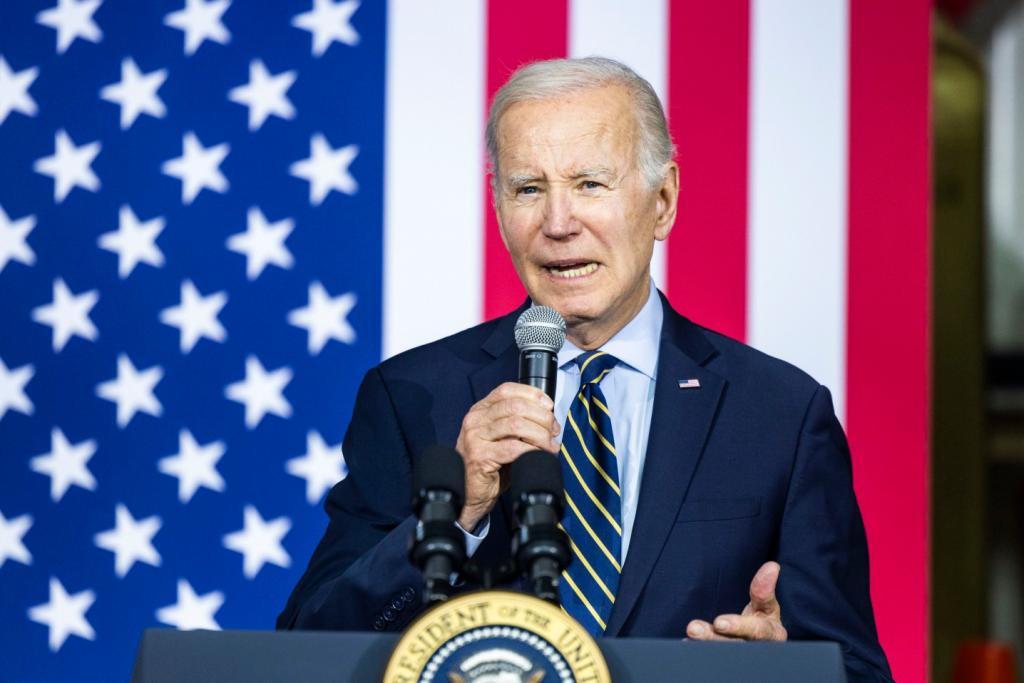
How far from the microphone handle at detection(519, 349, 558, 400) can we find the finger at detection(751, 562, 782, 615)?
12.7 inches

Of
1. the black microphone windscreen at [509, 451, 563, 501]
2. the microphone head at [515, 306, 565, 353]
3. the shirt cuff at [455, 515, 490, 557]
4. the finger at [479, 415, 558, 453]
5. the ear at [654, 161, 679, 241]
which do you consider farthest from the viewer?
the ear at [654, 161, 679, 241]

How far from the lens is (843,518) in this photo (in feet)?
7.13

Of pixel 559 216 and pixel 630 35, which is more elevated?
pixel 630 35

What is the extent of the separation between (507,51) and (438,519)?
1.83 m

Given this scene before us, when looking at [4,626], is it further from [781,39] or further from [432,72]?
[781,39]

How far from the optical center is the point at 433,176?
299 centimetres

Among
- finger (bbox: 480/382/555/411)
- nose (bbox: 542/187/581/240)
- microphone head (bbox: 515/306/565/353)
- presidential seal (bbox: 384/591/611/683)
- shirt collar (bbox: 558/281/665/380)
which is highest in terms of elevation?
nose (bbox: 542/187/581/240)

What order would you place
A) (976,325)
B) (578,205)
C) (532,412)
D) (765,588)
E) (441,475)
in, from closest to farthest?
(441,475), (532,412), (765,588), (578,205), (976,325)

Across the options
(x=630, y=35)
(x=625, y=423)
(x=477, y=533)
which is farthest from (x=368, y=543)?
(x=630, y=35)

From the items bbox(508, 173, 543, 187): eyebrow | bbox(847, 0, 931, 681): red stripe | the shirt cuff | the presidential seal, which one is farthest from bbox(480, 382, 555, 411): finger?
bbox(847, 0, 931, 681): red stripe

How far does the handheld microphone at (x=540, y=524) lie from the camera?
4.29 ft

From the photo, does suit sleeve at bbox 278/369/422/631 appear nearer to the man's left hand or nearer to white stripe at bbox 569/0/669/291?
the man's left hand

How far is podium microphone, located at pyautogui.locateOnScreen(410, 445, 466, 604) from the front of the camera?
4.34 ft

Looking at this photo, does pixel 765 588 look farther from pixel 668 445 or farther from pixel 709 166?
pixel 709 166
